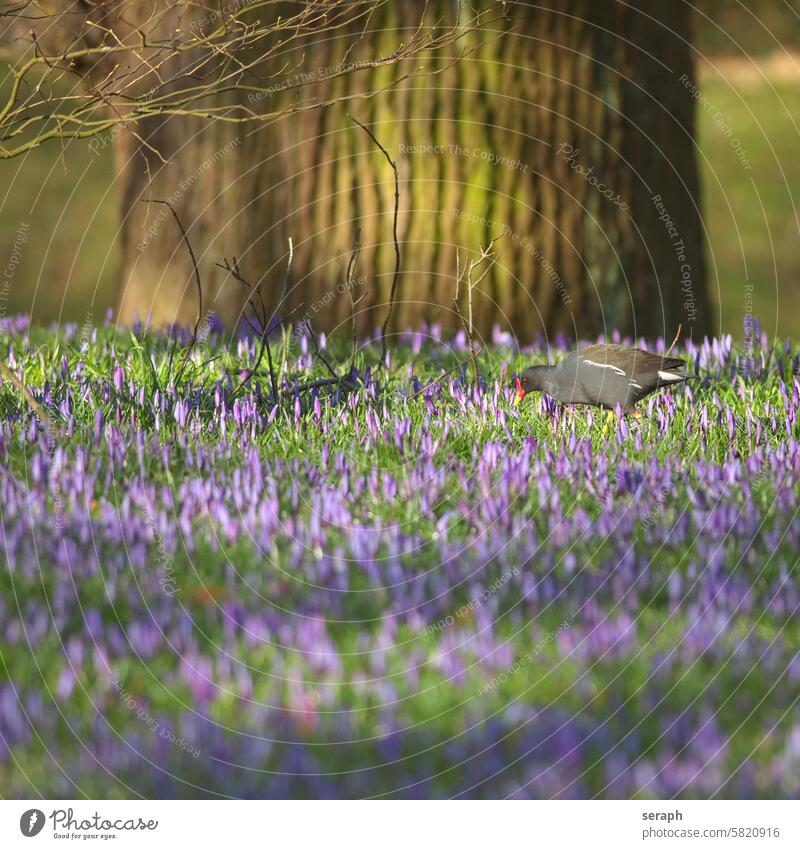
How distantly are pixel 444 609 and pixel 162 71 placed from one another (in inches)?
268

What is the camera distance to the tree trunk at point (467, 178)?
8617 millimetres

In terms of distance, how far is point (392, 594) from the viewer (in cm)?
390

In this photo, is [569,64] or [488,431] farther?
[569,64]

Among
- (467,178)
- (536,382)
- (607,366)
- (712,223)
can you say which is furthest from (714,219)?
(607,366)

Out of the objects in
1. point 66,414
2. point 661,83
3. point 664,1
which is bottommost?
point 66,414

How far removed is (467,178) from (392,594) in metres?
5.28

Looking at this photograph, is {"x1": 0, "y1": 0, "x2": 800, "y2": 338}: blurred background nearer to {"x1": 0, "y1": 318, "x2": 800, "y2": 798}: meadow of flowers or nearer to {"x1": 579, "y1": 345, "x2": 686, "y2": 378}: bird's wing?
{"x1": 579, "y1": 345, "x2": 686, "y2": 378}: bird's wing

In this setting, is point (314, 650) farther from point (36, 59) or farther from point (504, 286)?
point (504, 286)

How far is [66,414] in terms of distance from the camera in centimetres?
553

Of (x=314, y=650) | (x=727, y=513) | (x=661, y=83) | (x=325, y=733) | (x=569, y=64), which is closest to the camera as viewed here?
(x=325, y=733)

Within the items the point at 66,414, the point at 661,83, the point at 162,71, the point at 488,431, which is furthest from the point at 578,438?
the point at 162,71

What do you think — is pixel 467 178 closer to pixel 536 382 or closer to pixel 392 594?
pixel 536 382

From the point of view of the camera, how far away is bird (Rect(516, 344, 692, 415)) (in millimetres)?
5727

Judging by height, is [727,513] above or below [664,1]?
below
